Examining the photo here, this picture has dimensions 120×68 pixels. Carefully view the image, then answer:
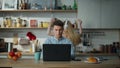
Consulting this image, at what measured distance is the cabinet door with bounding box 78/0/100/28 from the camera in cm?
503

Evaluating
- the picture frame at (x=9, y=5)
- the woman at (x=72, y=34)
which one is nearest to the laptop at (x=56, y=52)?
the woman at (x=72, y=34)

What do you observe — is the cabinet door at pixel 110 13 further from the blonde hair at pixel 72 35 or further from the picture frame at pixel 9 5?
the picture frame at pixel 9 5

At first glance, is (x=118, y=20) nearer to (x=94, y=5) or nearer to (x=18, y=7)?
(x=94, y=5)

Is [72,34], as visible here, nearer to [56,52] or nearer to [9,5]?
[9,5]

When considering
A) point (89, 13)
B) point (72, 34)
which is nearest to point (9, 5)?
point (72, 34)

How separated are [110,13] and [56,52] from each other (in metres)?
2.55

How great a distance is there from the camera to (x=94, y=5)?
5.05 metres

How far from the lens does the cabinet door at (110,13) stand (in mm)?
5012

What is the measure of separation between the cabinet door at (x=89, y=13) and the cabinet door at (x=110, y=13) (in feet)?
0.42

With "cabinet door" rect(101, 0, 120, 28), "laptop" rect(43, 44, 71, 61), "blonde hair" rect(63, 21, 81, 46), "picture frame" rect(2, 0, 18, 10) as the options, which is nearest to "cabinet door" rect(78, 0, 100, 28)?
→ "cabinet door" rect(101, 0, 120, 28)

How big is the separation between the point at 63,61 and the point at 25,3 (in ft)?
8.94

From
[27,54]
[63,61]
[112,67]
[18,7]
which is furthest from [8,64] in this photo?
[18,7]

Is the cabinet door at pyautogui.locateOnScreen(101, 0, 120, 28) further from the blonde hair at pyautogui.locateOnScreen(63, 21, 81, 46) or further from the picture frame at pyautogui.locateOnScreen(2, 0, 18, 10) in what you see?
the picture frame at pyautogui.locateOnScreen(2, 0, 18, 10)

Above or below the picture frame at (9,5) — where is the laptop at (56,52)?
below
